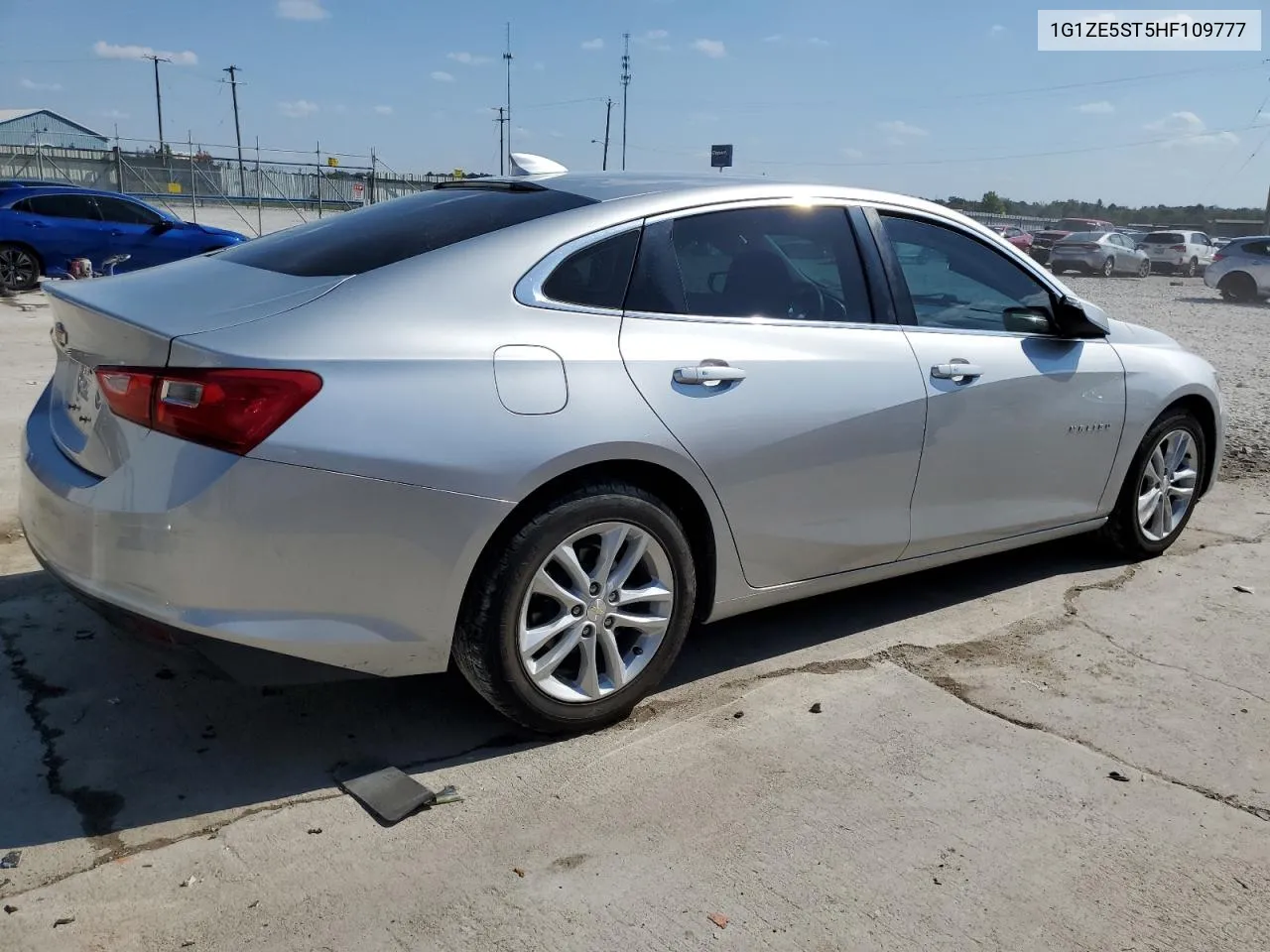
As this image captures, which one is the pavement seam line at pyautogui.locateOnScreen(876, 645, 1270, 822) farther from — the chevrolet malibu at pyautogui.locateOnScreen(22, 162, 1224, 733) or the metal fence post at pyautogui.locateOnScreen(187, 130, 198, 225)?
the metal fence post at pyautogui.locateOnScreen(187, 130, 198, 225)

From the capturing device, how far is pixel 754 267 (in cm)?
364

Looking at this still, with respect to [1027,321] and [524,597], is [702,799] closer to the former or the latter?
[524,597]

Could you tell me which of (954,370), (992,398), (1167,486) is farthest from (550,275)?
(1167,486)

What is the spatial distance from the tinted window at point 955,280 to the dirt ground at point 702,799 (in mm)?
1202

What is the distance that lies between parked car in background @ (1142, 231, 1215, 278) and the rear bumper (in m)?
36.8

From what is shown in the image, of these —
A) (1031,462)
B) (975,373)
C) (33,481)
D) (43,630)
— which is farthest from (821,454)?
(43,630)

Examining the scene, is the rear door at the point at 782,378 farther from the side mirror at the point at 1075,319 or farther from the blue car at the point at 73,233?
the blue car at the point at 73,233

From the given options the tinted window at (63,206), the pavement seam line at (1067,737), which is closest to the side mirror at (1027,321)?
the pavement seam line at (1067,737)

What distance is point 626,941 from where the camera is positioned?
7.86 feet

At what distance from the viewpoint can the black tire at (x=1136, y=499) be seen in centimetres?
495

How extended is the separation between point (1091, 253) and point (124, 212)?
25.6 metres

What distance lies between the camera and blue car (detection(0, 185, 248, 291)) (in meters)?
15.2

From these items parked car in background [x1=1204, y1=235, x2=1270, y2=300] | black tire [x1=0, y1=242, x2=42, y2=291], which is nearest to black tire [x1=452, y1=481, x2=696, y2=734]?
black tire [x1=0, y1=242, x2=42, y2=291]

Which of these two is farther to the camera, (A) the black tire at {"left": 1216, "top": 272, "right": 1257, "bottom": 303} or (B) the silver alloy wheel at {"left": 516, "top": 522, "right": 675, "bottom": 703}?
(A) the black tire at {"left": 1216, "top": 272, "right": 1257, "bottom": 303}
